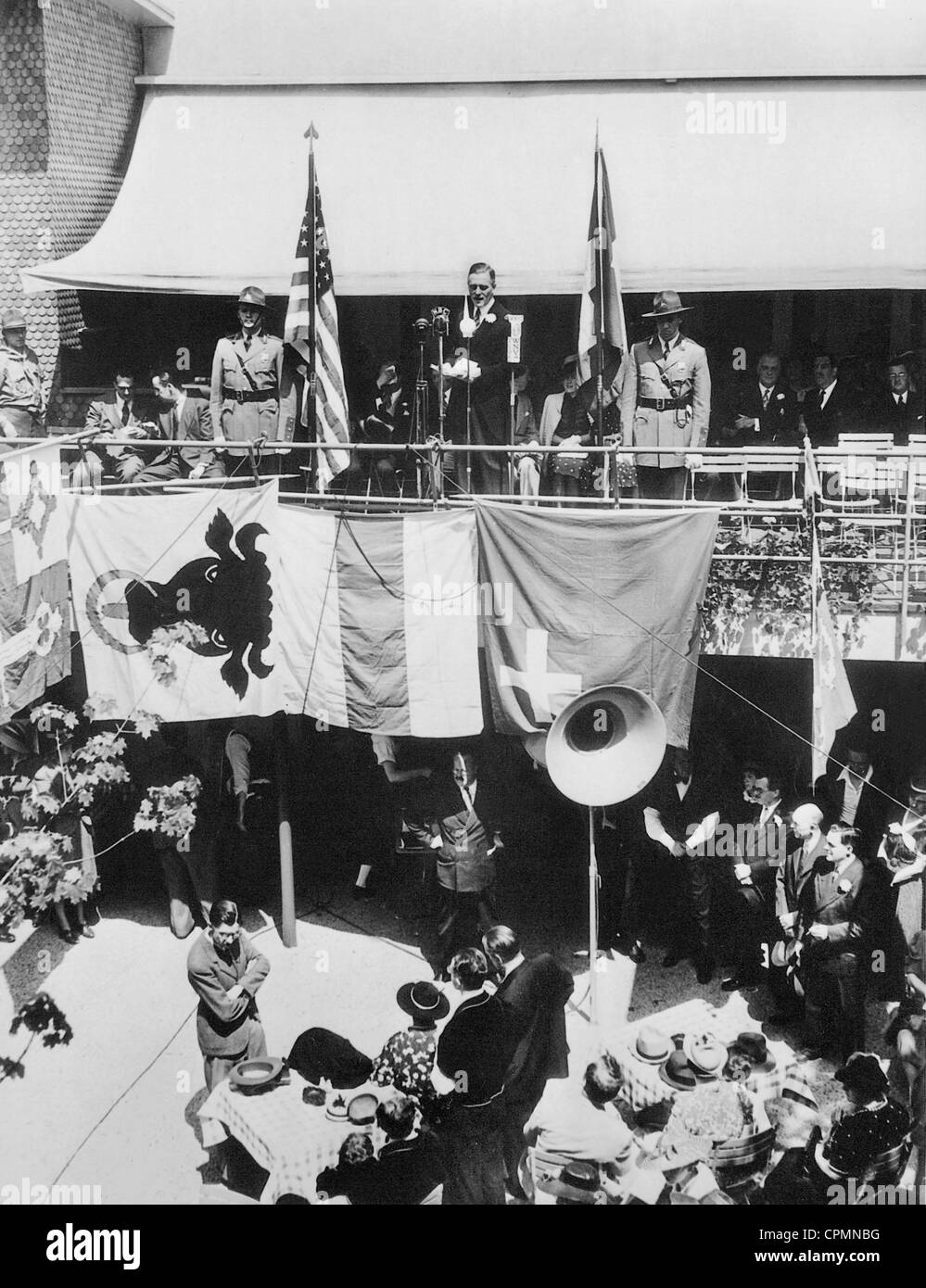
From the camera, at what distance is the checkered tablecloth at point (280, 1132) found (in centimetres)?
1077

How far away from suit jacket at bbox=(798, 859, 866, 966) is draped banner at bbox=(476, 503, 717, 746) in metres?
1.71

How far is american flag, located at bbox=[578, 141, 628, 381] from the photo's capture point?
1243 centimetres

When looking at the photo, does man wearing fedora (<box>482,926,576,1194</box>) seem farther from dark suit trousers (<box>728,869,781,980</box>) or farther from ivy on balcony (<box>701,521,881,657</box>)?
ivy on balcony (<box>701,521,881,657</box>)

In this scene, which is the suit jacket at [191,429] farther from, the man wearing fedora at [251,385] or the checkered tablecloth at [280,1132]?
the checkered tablecloth at [280,1132]

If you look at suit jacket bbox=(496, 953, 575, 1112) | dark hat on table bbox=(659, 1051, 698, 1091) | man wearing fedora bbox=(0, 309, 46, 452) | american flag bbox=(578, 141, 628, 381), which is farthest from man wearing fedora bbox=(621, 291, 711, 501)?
man wearing fedora bbox=(0, 309, 46, 452)

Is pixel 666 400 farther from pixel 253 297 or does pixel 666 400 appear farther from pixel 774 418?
pixel 253 297

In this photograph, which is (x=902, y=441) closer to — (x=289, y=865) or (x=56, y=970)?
(x=289, y=865)

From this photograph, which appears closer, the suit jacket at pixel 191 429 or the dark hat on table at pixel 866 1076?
the dark hat on table at pixel 866 1076

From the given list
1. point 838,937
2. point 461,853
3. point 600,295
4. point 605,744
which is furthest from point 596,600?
point 838,937

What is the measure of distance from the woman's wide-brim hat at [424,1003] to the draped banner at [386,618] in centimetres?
237

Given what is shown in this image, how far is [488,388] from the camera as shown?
13.1m

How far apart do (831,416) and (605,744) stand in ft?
13.4

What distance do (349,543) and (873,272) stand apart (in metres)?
6.14

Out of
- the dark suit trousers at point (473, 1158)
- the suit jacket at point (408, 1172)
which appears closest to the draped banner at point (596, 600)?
the dark suit trousers at point (473, 1158)
